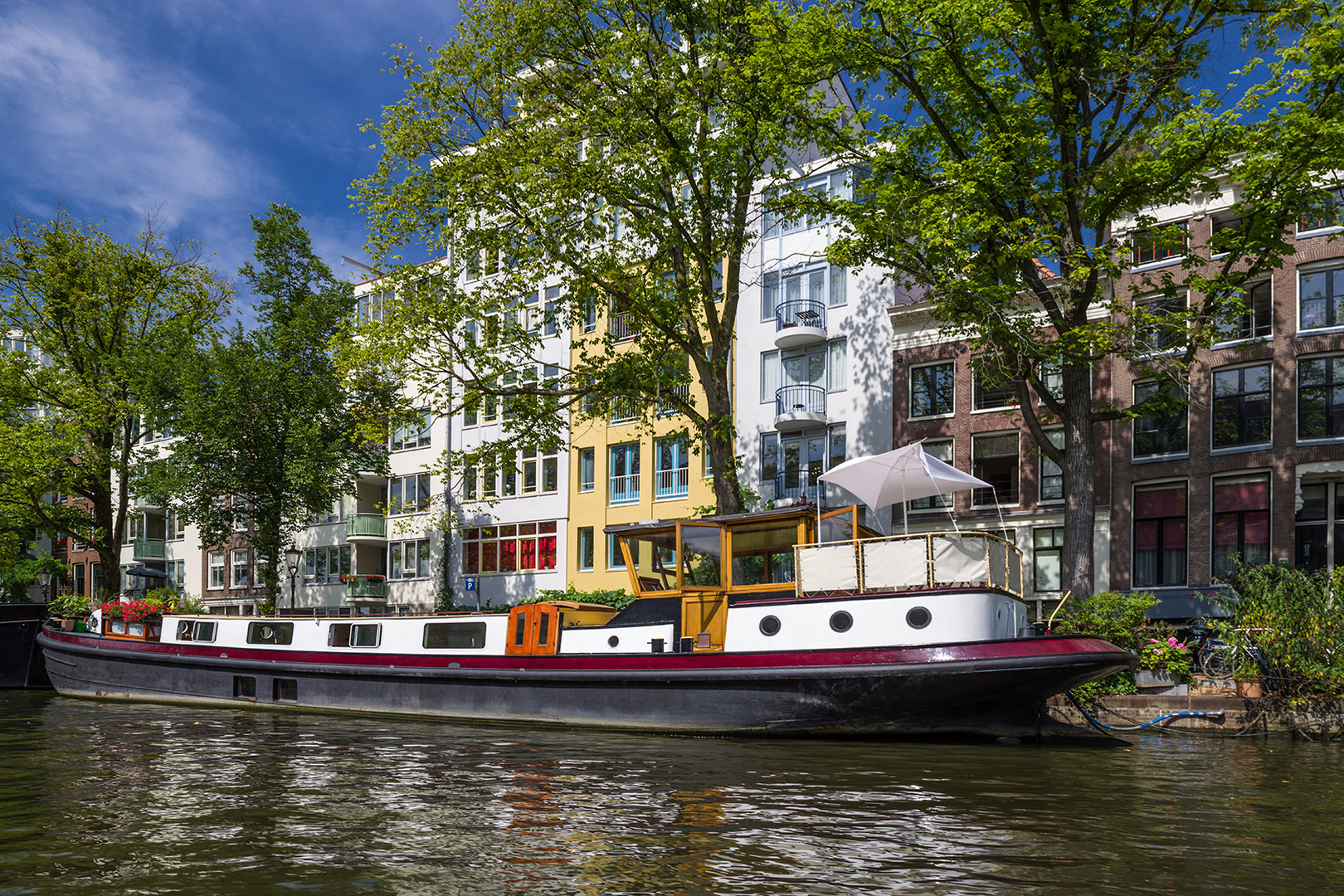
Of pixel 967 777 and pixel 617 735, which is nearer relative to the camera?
pixel 967 777

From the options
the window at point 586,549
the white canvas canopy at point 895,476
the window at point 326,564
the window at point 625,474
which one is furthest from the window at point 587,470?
the white canvas canopy at point 895,476

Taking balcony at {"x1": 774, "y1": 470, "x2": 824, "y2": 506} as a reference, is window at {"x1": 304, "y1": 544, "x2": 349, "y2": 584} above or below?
below

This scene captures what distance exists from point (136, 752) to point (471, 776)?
519 cm

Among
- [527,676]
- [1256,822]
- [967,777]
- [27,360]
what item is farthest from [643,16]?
[27,360]

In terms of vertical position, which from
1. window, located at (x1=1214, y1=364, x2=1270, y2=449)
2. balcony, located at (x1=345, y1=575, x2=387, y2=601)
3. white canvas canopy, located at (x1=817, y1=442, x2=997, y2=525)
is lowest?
balcony, located at (x1=345, y1=575, x2=387, y2=601)

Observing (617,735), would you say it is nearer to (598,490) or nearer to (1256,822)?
(1256,822)

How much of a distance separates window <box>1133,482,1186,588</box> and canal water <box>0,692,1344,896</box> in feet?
47.1

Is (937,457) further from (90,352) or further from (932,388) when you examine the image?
(90,352)

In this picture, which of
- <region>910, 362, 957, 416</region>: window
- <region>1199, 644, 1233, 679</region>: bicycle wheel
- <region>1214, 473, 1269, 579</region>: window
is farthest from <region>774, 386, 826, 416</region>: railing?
<region>1199, 644, 1233, 679</region>: bicycle wheel

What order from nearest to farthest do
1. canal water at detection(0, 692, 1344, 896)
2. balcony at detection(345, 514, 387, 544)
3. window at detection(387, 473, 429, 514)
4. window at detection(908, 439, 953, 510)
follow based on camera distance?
canal water at detection(0, 692, 1344, 896) → window at detection(908, 439, 953, 510) → window at detection(387, 473, 429, 514) → balcony at detection(345, 514, 387, 544)

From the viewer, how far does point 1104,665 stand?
15047mm

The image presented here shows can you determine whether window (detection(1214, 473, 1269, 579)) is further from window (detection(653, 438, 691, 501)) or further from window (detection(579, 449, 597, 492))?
window (detection(579, 449, 597, 492))

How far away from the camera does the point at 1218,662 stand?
764 inches

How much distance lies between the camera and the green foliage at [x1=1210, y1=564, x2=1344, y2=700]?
17078mm
